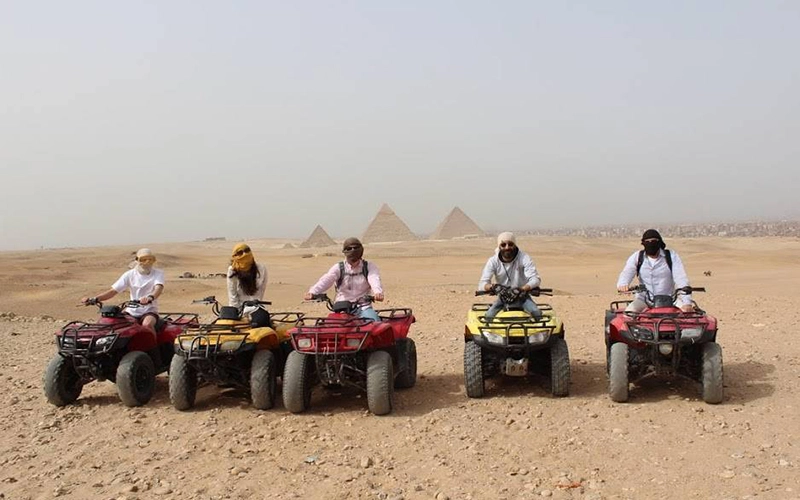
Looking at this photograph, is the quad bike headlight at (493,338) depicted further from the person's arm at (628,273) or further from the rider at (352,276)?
the person's arm at (628,273)

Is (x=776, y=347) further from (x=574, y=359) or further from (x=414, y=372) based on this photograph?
(x=414, y=372)

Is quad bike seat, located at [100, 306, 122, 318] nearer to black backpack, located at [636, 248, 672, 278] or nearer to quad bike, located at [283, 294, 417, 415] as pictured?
quad bike, located at [283, 294, 417, 415]

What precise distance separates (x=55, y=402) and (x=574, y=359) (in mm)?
6035

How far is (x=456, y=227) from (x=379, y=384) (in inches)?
3341

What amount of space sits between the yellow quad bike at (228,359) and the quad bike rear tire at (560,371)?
270 centimetres

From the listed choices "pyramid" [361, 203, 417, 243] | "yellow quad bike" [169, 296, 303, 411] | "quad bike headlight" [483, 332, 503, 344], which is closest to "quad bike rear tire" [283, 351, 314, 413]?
"yellow quad bike" [169, 296, 303, 411]

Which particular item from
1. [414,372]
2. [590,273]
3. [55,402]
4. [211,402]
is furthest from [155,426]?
[590,273]

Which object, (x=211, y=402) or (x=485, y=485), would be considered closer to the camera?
(x=485, y=485)

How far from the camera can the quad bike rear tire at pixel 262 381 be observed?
6.46 meters

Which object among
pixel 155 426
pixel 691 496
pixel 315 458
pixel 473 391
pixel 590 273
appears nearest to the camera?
pixel 691 496

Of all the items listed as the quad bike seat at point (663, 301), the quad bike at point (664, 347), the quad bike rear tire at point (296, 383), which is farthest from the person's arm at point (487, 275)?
Result: the quad bike rear tire at point (296, 383)

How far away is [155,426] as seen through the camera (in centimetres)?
623

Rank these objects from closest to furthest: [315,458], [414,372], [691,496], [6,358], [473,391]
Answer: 1. [691,496]
2. [315,458]
3. [473,391]
4. [414,372]
5. [6,358]

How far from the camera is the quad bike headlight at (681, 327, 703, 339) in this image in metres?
6.08
